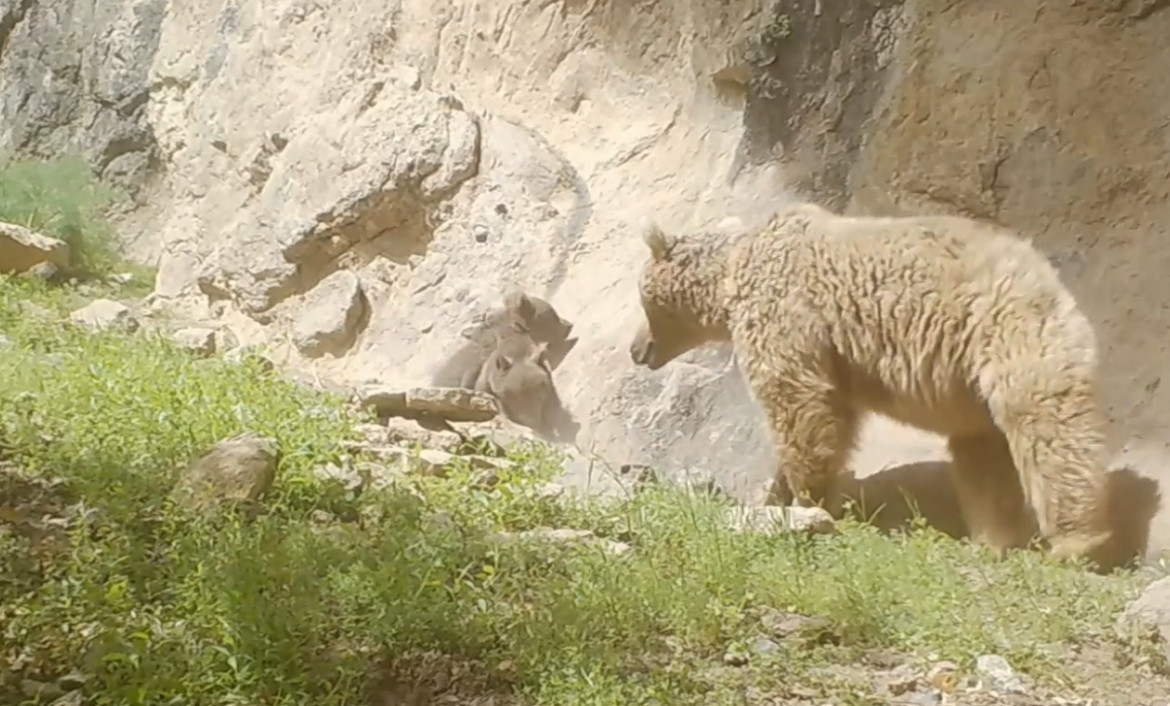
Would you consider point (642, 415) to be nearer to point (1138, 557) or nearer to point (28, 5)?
point (1138, 557)

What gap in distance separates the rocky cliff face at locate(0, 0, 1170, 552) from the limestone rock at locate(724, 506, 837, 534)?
63.5 inches

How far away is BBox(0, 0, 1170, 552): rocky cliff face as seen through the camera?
22.2ft

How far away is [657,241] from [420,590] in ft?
12.3

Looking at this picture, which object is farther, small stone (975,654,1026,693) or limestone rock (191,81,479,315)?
limestone rock (191,81,479,315)

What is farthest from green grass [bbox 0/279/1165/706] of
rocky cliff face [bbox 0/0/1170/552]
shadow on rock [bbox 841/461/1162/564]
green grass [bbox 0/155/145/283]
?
green grass [bbox 0/155/145/283]

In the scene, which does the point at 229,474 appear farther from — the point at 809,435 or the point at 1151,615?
the point at 1151,615

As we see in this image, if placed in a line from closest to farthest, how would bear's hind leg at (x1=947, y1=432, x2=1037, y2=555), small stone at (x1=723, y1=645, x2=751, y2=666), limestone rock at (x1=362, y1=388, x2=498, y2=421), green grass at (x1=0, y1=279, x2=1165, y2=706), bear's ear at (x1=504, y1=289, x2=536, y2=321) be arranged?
green grass at (x1=0, y1=279, x2=1165, y2=706) → small stone at (x1=723, y1=645, x2=751, y2=666) → bear's hind leg at (x1=947, y1=432, x2=1037, y2=555) → limestone rock at (x1=362, y1=388, x2=498, y2=421) → bear's ear at (x1=504, y1=289, x2=536, y2=321)

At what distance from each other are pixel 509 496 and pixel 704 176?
3.81 meters

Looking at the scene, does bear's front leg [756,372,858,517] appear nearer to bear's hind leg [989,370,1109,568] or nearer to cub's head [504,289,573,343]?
bear's hind leg [989,370,1109,568]

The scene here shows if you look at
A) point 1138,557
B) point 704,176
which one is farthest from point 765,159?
point 1138,557

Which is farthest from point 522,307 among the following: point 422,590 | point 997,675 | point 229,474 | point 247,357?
point 997,675

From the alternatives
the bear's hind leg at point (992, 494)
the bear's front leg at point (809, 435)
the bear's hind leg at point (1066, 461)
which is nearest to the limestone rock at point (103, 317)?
the bear's front leg at point (809, 435)

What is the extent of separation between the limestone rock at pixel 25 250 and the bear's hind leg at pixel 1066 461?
7.40 metres

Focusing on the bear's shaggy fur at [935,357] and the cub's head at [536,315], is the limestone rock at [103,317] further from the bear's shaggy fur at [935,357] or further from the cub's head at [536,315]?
the bear's shaggy fur at [935,357]
